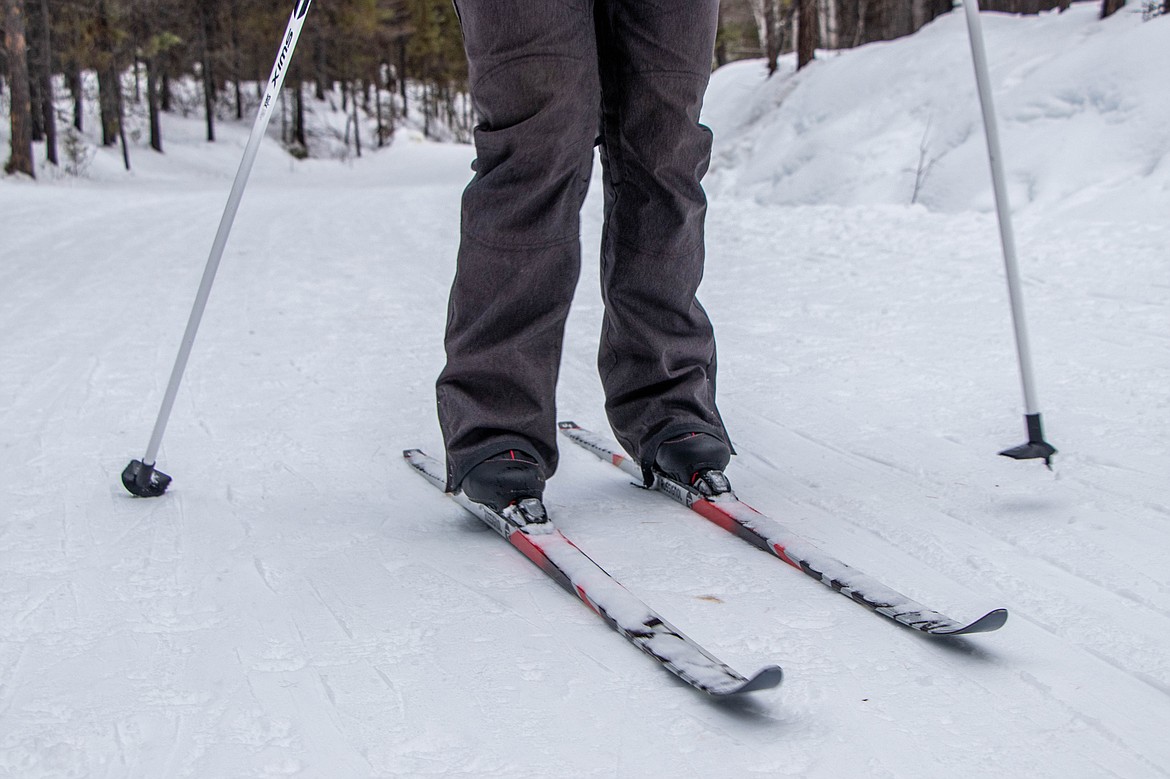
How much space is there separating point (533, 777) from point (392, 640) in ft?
1.23

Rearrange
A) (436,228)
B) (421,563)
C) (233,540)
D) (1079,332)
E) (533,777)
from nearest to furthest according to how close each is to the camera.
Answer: (533,777) → (421,563) → (233,540) → (1079,332) → (436,228)

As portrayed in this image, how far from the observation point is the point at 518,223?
1.73m

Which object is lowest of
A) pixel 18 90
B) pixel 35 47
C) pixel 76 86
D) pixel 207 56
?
pixel 18 90

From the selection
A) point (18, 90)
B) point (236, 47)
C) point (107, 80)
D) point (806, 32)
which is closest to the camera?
point (806, 32)

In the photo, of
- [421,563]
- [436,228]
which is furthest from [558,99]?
[436,228]

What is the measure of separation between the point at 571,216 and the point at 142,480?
Answer: 940mm

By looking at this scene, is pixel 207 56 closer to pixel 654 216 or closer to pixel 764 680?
pixel 654 216

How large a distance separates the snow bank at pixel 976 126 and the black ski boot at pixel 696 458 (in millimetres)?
3603

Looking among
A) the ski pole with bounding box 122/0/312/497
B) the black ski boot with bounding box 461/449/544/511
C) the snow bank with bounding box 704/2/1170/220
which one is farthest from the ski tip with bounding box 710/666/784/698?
the snow bank with bounding box 704/2/1170/220

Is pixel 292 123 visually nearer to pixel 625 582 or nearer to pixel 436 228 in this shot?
pixel 436 228

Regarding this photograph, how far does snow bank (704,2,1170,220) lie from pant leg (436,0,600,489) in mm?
3805

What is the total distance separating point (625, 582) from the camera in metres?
1.51

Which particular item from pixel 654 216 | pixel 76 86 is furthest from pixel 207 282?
pixel 76 86

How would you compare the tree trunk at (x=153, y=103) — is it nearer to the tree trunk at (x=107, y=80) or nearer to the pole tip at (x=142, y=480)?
the tree trunk at (x=107, y=80)
